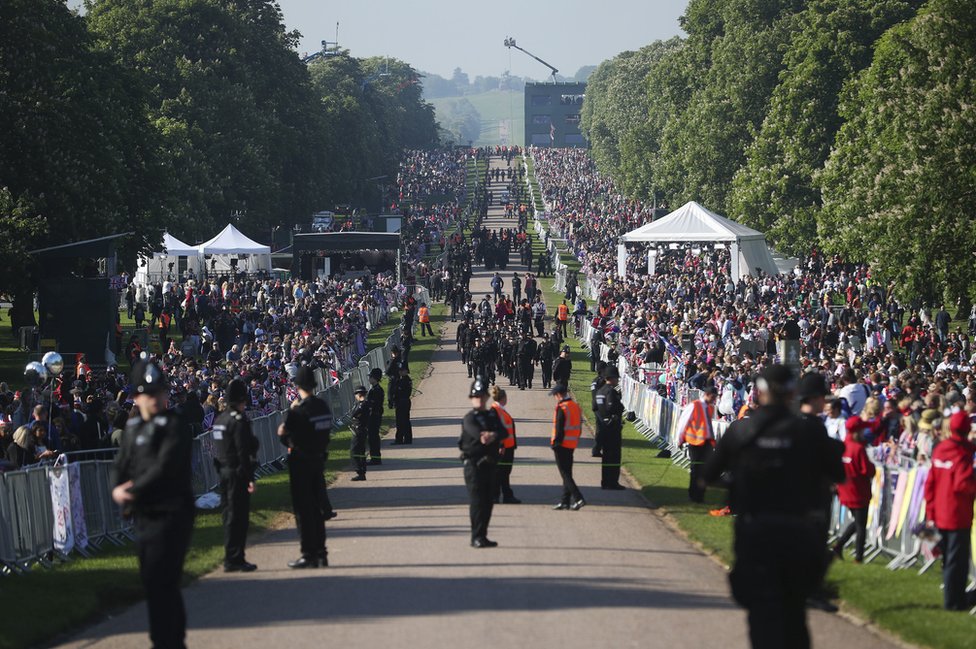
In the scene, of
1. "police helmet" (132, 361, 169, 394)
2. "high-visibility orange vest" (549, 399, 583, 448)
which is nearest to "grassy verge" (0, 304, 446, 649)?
"police helmet" (132, 361, 169, 394)

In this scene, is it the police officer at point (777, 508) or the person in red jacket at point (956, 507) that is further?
the person in red jacket at point (956, 507)

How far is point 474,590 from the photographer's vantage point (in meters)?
14.0

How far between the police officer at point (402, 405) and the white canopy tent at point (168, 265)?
32897mm

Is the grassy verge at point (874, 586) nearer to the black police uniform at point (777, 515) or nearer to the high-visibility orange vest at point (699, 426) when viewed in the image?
the high-visibility orange vest at point (699, 426)

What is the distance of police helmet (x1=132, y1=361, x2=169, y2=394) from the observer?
37.7ft

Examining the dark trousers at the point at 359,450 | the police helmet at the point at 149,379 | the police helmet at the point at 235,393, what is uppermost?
the police helmet at the point at 149,379

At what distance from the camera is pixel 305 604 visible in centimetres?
1354

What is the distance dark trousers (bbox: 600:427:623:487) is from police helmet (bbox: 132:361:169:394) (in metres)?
9.09

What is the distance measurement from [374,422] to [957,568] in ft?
49.1

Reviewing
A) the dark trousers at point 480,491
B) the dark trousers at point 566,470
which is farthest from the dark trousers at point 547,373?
the dark trousers at point 480,491

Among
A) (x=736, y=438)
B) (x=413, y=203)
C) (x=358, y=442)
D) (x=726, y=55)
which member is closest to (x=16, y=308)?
(x=358, y=442)

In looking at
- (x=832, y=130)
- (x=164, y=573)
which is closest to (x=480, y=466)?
(x=164, y=573)

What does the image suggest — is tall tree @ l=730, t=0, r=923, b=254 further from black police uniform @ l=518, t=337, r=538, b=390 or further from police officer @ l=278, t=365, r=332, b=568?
police officer @ l=278, t=365, r=332, b=568

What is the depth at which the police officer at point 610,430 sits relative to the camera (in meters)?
23.3
